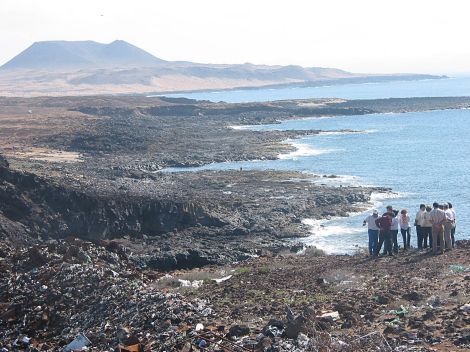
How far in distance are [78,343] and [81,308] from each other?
63.0 inches

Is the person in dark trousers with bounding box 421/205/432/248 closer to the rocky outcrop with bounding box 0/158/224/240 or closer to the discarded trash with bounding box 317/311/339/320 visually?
the discarded trash with bounding box 317/311/339/320

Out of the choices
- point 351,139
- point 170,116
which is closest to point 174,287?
point 351,139

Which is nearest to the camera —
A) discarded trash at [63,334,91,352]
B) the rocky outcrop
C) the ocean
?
discarded trash at [63,334,91,352]

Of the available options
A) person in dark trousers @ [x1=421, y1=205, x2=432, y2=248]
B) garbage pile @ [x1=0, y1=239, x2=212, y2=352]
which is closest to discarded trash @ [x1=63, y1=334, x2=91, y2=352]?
garbage pile @ [x1=0, y1=239, x2=212, y2=352]

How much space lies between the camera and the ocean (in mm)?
30134

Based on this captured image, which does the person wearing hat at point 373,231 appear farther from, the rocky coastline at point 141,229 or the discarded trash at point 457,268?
the discarded trash at point 457,268

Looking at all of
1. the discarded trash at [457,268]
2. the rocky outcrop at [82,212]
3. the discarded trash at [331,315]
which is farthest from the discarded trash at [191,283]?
the rocky outcrop at [82,212]

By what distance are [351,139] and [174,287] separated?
54052 millimetres

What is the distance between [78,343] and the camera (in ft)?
36.9

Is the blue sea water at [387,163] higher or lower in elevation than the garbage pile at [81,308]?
lower

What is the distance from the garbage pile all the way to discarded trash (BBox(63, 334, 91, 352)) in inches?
0.6

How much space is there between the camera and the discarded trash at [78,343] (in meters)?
11.2

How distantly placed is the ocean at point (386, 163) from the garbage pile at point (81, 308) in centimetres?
1280

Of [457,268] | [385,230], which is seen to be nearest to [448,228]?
[385,230]
